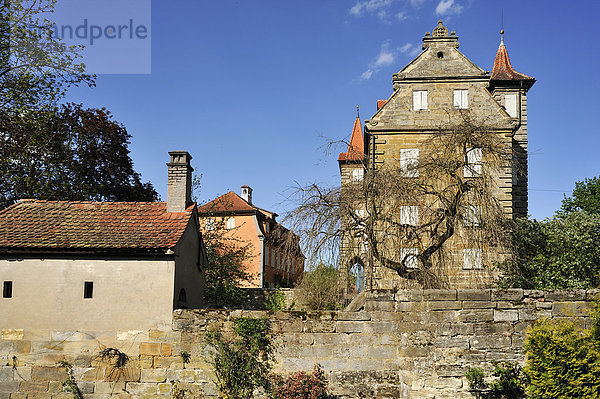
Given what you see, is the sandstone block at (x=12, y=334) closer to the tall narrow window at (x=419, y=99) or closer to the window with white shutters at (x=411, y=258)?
the window with white shutters at (x=411, y=258)

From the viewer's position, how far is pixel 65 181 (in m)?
22.5

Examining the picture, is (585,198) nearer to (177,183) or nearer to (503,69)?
(503,69)

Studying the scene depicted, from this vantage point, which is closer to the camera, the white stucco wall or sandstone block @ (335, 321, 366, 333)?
sandstone block @ (335, 321, 366, 333)

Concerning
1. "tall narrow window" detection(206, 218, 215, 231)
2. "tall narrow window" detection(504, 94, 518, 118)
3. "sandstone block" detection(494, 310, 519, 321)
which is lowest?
"sandstone block" detection(494, 310, 519, 321)

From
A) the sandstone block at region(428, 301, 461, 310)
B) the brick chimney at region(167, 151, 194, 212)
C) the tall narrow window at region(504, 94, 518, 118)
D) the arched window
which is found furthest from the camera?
the tall narrow window at region(504, 94, 518, 118)

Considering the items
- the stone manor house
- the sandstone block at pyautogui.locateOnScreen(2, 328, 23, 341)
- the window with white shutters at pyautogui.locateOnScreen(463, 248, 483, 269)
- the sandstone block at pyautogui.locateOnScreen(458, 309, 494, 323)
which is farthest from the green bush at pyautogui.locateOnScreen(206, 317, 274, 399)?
the stone manor house

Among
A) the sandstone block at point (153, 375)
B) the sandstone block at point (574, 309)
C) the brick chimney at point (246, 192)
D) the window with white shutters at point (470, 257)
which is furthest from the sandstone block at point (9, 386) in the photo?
the brick chimney at point (246, 192)

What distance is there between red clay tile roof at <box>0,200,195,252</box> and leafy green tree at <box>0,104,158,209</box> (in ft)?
21.3

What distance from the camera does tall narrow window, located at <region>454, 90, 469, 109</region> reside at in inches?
846

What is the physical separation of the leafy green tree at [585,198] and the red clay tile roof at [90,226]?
30163 millimetres

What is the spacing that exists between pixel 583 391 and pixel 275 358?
18.0 ft

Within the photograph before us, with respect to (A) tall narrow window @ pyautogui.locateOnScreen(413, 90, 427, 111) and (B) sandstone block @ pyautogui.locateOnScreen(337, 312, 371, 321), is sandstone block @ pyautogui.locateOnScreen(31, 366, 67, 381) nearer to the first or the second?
(B) sandstone block @ pyautogui.locateOnScreen(337, 312, 371, 321)

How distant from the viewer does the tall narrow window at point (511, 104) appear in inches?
990

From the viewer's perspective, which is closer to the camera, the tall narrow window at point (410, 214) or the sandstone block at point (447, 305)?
the sandstone block at point (447, 305)
